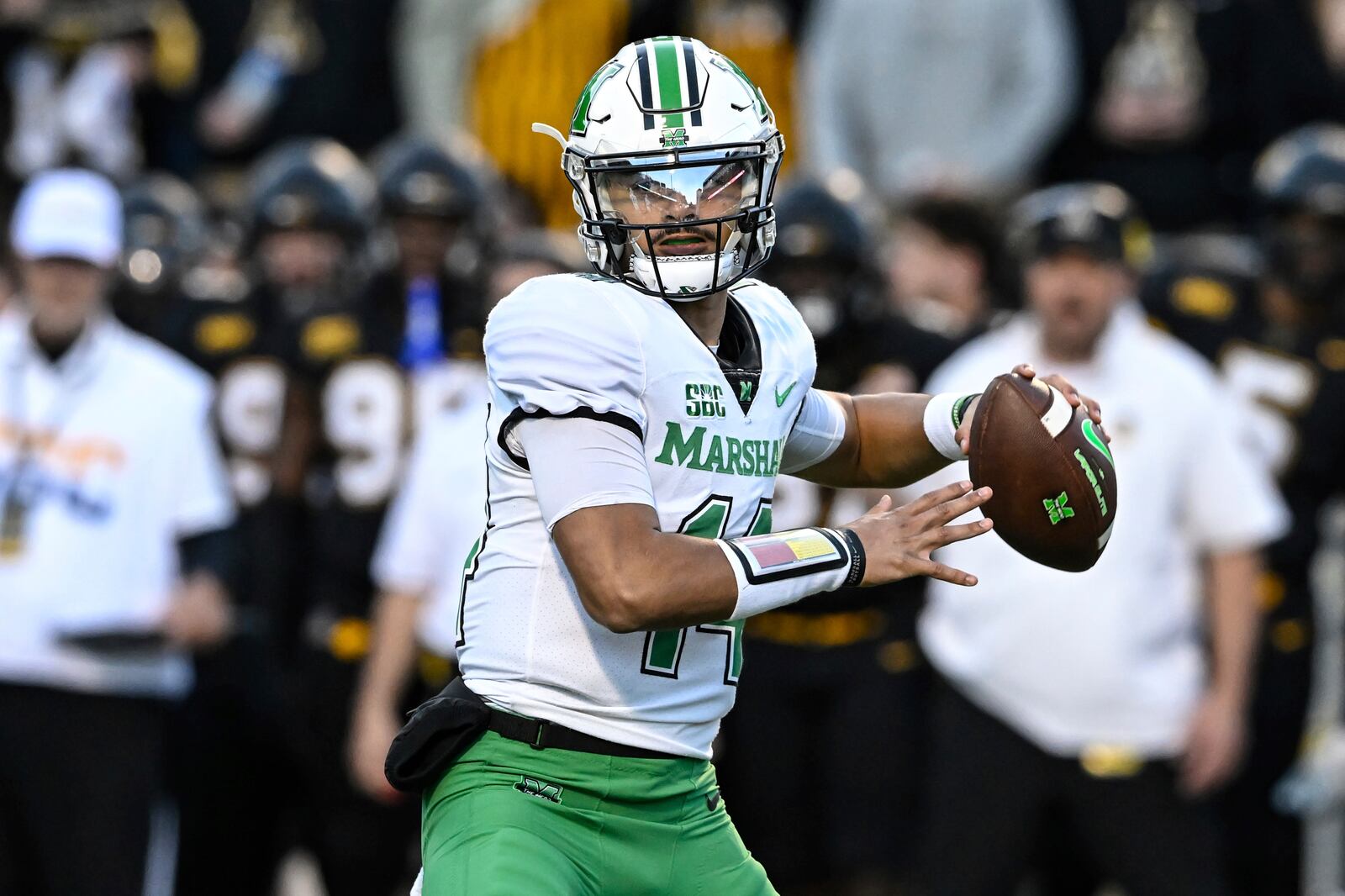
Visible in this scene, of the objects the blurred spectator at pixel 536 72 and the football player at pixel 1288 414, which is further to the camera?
the blurred spectator at pixel 536 72

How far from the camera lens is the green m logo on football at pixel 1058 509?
370 centimetres

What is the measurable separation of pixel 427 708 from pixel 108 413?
2.69 metres

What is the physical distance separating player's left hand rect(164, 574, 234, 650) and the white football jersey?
247cm

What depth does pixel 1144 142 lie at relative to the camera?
893cm

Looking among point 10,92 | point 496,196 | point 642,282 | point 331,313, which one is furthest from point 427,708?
point 10,92

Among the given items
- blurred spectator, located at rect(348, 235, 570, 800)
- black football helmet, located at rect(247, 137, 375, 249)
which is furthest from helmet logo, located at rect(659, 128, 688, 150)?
black football helmet, located at rect(247, 137, 375, 249)

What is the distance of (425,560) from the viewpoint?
6.11 metres

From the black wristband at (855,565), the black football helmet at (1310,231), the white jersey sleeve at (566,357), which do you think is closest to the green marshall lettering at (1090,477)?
the black wristband at (855,565)

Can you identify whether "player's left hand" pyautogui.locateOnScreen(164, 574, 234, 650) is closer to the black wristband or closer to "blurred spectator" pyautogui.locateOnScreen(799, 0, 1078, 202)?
the black wristband

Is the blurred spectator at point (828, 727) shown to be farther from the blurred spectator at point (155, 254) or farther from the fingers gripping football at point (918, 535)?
the fingers gripping football at point (918, 535)

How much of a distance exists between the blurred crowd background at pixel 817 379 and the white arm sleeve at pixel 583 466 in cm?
261

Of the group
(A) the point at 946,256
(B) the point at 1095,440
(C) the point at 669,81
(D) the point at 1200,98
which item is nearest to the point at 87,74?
(A) the point at 946,256

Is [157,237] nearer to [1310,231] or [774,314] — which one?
[1310,231]

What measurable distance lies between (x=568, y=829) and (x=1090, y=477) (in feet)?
3.27
